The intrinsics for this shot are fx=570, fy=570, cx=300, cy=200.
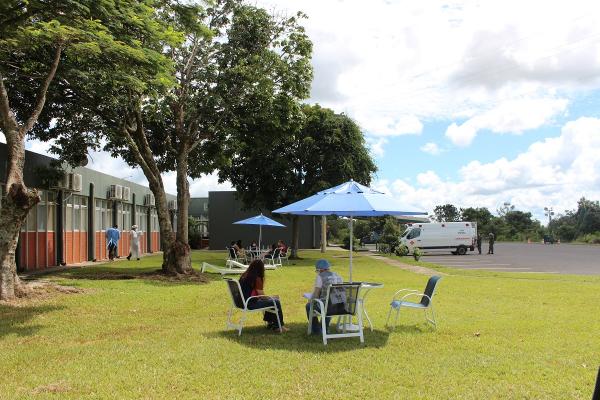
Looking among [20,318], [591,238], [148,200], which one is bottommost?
[591,238]

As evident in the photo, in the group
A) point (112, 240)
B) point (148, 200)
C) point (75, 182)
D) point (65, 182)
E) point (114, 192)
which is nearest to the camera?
point (65, 182)

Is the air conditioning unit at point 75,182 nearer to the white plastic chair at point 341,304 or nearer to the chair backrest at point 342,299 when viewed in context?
the white plastic chair at point 341,304

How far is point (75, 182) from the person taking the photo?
838 inches

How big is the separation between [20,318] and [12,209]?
7.73 feet

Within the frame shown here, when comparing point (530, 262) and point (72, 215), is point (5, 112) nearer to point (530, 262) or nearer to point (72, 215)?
point (72, 215)

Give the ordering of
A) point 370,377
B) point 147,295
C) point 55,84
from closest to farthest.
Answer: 1. point 370,377
2. point 147,295
3. point 55,84

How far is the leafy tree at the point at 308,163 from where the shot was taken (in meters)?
28.0

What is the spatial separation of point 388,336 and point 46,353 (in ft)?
14.4

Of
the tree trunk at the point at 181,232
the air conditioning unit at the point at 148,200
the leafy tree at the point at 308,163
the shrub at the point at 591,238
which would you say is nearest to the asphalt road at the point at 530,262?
the leafy tree at the point at 308,163

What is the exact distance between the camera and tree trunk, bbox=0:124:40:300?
10.5m

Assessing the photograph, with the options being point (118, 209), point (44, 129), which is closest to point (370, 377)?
point (44, 129)

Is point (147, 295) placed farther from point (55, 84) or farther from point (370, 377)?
point (370, 377)

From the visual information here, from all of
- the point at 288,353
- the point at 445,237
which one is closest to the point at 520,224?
the point at 445,237

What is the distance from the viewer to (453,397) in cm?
513
